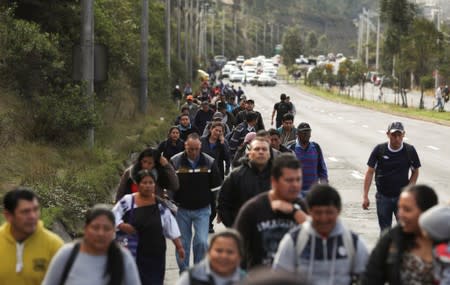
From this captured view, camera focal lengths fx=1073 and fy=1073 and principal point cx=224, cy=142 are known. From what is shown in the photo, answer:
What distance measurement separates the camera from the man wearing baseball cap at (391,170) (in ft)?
42.0

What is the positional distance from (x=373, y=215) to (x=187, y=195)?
21.1ft

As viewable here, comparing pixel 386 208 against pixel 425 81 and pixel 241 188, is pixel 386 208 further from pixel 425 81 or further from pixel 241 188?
pixel 425 81

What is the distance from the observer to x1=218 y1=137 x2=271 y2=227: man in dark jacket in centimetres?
930

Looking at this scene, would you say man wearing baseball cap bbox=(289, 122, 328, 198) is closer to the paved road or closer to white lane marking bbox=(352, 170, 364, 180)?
the paved road

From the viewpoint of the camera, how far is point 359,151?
31.9 meters

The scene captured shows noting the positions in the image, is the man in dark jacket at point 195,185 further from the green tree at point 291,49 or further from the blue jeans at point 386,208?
the green tree at point 291,49

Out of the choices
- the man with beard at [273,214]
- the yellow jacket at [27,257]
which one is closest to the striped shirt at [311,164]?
the man with beard at [273,214]

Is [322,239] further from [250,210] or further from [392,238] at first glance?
[250,210]

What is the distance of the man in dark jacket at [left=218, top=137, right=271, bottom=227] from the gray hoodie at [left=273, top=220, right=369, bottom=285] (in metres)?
2.70

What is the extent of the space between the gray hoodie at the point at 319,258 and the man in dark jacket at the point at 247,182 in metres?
2.70

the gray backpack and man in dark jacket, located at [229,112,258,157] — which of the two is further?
man in dark jacket, located at [229,112,258,157]

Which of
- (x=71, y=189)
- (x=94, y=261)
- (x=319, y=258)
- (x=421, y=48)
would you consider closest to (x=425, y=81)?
(x=421, y=48)

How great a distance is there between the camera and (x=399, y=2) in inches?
2844

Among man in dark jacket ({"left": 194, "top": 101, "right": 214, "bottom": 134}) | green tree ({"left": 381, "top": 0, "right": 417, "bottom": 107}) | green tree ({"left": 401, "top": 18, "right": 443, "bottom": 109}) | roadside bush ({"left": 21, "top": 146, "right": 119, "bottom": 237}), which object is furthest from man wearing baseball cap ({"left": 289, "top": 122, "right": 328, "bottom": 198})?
green tree ({"left": 381, "top": 0, "right": 417, "bottom": 107})
